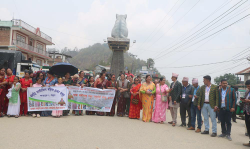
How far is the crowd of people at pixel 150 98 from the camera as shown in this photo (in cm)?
573

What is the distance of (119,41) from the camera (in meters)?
23.0

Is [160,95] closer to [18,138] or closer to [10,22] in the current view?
[18,138]

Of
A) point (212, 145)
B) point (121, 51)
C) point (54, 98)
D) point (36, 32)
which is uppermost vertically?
point (36, 32)

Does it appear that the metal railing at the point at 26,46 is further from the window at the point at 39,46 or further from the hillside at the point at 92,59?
the hillside at the point at 92,59

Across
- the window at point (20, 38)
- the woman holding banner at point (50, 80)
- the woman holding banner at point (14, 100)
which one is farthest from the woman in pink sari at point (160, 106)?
the window at point (20, 38)

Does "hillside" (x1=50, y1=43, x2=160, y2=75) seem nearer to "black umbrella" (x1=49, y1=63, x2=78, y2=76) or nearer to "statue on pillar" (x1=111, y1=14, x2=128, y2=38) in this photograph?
"statue on pillar" (x1=111, y1=14, x2=128, y2=38)

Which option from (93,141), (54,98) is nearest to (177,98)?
(93,141)

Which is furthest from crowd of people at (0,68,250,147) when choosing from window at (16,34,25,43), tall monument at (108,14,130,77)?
window at (16,34,25,43)

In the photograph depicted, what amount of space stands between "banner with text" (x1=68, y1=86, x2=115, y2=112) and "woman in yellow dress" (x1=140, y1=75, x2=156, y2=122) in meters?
1.33

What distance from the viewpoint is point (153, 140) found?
4.70 metres

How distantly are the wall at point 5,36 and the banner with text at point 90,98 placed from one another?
2412cm

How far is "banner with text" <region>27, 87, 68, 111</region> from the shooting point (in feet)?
23.0

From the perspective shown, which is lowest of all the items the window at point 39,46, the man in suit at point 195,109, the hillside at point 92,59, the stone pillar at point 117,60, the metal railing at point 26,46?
the man in suit at point 195,109

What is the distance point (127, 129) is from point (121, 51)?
65.5ft
